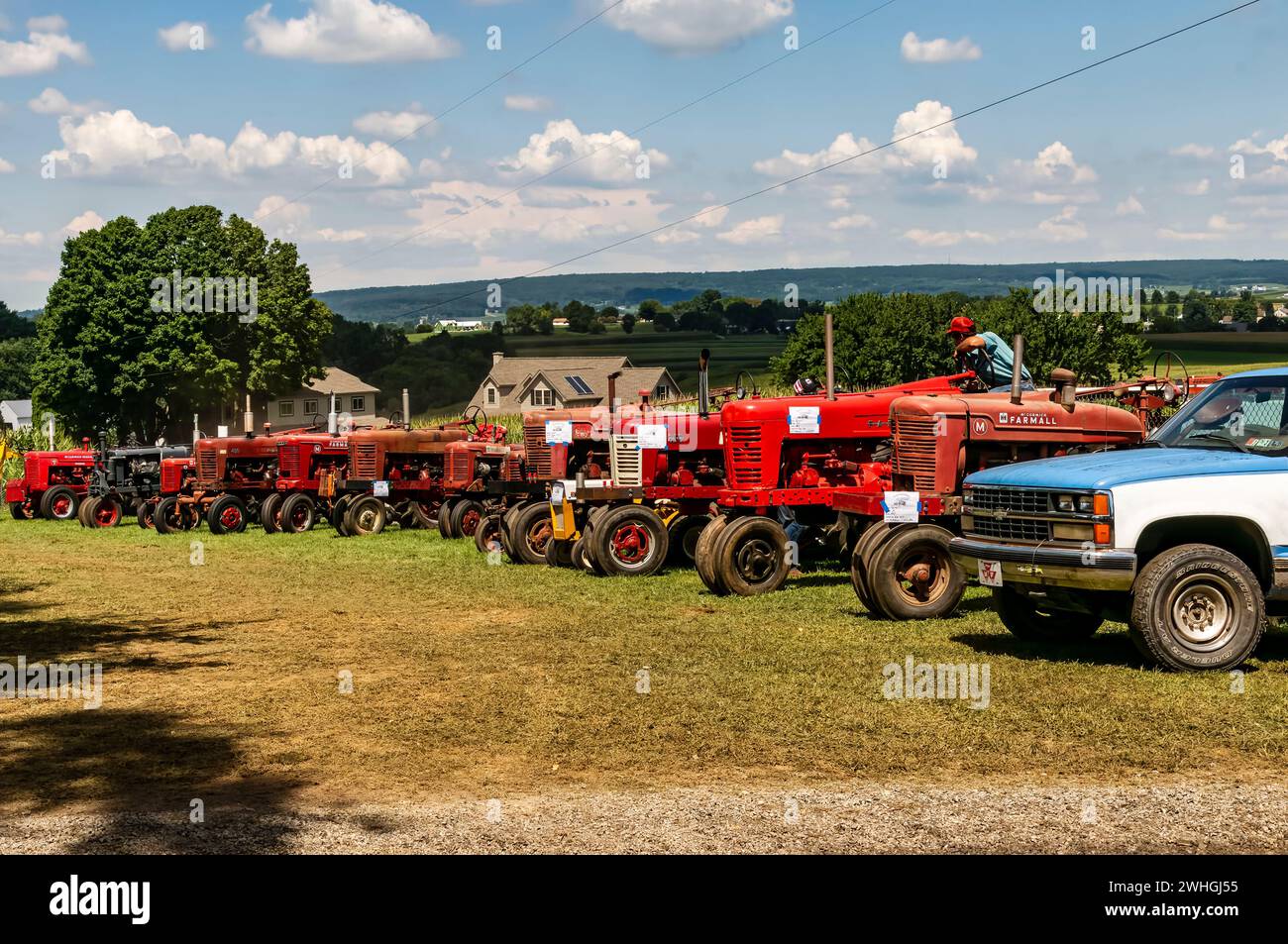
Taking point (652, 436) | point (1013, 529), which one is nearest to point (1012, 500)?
point (1013, 529)

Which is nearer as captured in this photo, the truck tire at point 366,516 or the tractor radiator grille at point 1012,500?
the tractor radiator grille at point 1012,500

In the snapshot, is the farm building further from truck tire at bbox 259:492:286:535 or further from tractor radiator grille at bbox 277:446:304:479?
truck tire at bbox 259:492:286:535

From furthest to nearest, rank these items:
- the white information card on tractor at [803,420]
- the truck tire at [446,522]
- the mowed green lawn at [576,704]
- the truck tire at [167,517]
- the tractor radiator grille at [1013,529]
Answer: the truck tire at [167,517] → the truck tire at [446,522] → the white information card on tractor at [803,420] → the tractor radiator grille at [1013,529] → the mowed green lawn at [576,704]

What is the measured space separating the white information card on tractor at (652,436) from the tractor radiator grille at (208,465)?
1496cm

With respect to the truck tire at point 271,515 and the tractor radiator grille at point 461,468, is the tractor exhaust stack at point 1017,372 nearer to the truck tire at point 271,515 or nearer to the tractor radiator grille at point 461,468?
the tractor radiator grille at point 461,468

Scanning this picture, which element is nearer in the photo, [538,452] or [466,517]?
[538,452]

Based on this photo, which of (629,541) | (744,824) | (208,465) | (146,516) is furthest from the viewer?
(146,516)

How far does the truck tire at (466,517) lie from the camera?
82.2 feet

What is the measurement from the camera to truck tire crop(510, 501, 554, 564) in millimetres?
19797

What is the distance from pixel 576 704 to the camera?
9617 mm

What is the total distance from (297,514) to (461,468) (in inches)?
167

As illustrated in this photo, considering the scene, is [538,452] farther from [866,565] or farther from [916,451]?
[866,565]

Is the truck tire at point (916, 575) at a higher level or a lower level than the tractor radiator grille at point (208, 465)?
lower
